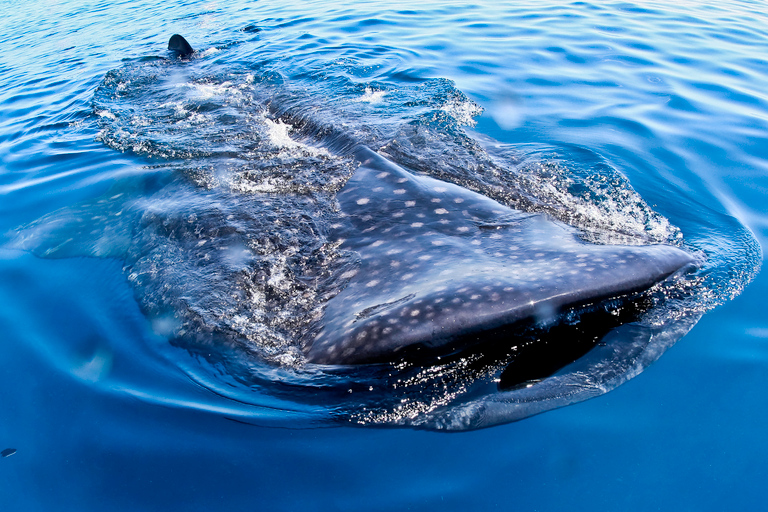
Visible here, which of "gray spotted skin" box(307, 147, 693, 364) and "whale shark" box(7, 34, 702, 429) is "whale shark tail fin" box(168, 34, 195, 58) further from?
"gray spotted skin" box(307, 147, 693, 364)

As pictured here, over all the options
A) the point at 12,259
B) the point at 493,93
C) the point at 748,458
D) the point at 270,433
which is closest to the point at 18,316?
the point at 12,259

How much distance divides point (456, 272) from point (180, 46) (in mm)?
11484

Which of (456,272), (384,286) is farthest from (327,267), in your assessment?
(456,272)

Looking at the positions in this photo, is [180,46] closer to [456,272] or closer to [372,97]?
[372,97]

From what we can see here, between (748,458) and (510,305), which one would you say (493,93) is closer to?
(510,305)

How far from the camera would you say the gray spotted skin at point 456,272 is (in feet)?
11.9

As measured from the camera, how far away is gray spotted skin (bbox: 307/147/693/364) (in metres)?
3.62

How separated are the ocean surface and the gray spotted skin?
10.9 inches

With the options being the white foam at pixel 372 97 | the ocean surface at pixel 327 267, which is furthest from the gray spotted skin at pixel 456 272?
the white foam at pixel 372 97

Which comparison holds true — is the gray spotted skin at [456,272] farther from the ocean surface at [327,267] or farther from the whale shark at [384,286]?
the ocean surface at [327,267]

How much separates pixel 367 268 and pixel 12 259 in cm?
447

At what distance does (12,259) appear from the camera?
5.97 metres

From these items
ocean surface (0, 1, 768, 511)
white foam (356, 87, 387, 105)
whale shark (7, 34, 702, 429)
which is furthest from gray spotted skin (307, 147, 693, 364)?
white foam (356, 87, 387, 105)

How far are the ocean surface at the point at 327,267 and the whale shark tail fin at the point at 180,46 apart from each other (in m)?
0.29
